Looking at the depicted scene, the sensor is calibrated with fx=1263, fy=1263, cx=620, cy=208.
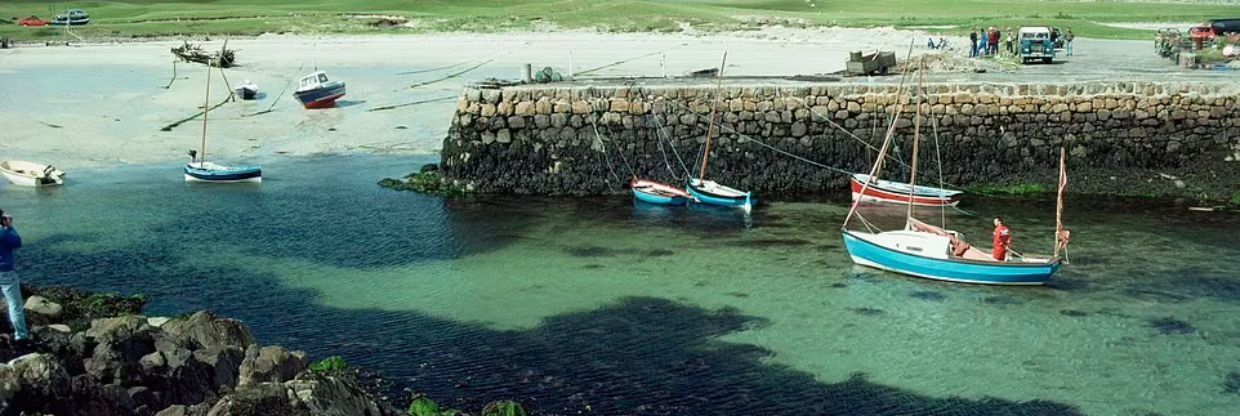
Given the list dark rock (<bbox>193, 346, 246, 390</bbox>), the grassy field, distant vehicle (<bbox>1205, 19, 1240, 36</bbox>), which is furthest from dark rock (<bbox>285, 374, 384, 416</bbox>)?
the grassy field

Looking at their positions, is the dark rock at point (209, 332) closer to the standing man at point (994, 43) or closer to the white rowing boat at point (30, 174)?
the white rowing boat at point (30, 174)

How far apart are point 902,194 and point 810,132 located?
15.8 feet

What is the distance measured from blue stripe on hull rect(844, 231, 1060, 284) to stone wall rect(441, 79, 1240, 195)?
10555 mm

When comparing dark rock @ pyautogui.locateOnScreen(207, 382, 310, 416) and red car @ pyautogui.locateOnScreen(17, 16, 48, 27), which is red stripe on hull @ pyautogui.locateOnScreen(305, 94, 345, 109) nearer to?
dark rock @ pyautogui.locateOnScreen(207, 382, 310, 416)

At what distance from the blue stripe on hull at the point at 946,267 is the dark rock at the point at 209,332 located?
14.9m

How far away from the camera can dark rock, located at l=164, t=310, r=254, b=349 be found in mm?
20297

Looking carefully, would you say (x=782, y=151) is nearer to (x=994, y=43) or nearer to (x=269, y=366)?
(x=269, y=366)

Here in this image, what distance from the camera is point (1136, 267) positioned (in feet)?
98.5

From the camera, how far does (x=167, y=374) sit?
59.2ft

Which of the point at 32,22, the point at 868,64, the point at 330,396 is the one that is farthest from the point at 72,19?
the point at 330,396

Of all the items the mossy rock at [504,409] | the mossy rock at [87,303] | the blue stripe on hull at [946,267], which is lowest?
the mossy rock at [504,409]

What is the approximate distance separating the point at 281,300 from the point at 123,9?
108 meters

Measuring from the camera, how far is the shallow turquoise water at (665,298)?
22.0m

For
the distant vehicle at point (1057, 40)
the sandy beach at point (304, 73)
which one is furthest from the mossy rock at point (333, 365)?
the distant vehicle at point (1057, 40)
